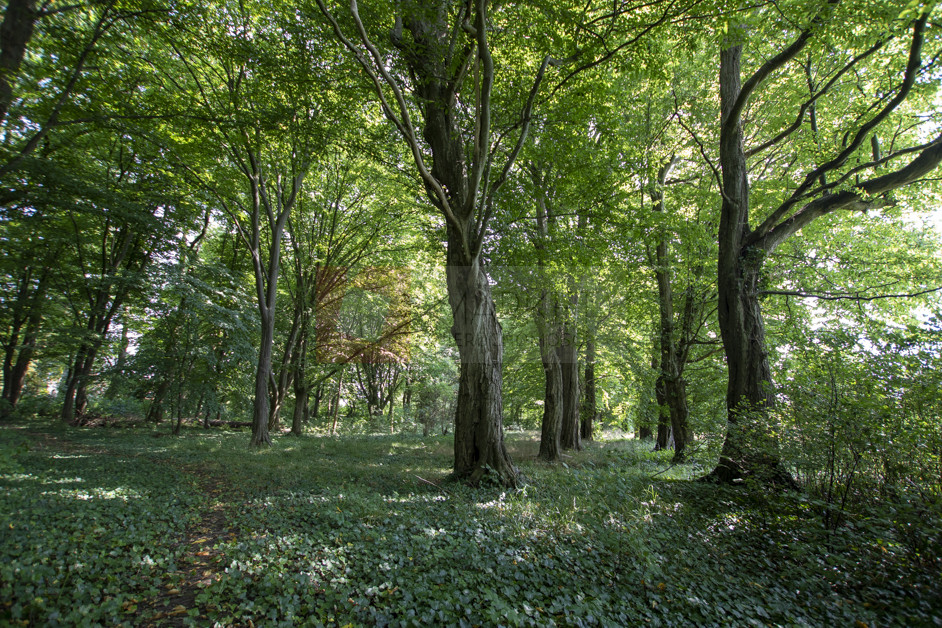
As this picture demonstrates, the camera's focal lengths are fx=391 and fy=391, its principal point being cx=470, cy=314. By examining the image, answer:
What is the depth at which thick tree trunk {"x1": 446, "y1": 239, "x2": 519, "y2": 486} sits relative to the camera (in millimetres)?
6699

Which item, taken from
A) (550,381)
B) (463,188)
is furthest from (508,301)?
(463,188)

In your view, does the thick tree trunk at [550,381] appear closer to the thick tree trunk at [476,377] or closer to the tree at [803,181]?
the thick tree trunk at [476,377]

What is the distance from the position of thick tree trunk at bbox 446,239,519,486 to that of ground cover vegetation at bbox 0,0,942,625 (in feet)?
0.18

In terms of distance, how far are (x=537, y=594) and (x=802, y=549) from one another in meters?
2.85

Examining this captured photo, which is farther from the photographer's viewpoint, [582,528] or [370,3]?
[370,3]

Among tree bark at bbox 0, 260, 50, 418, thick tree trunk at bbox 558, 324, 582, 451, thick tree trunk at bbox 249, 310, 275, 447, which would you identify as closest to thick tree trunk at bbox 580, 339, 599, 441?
thick tree trunk at bbox 558, 324, 582, 451

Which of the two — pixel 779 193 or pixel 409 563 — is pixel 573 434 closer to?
pixel 779 193

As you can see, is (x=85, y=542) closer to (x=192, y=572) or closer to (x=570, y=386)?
(x=192, y=572)

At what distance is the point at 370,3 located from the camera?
6.12m

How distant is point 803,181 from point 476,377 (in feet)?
24.2

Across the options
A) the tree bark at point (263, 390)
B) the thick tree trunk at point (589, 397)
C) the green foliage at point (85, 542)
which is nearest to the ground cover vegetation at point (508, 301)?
the green foliage at point (85, 542)

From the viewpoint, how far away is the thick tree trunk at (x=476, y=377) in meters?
6.70

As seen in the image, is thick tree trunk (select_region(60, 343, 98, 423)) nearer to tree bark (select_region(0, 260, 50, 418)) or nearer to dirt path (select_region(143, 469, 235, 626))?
tree bark (select_region(0, 260, 50, 418))

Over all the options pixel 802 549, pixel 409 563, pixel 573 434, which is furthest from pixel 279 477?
pixel 573 434
